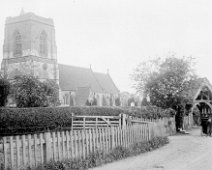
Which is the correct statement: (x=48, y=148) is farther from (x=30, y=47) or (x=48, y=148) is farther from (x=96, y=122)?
(x=30, y=47)

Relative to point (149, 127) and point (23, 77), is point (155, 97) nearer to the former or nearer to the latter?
point (149, 127)

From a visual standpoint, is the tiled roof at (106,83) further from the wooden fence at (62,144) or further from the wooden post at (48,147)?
the wooden post at (48,147)

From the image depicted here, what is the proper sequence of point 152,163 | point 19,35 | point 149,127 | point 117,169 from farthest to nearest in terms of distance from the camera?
point 19,35 → point 149,127 → point 152,163 → point 117,169

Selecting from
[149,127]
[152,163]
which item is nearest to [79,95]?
[149,127]

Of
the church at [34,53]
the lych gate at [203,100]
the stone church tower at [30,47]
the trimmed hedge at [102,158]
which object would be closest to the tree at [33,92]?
the church at [34,53]

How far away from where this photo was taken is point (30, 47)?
173 feet

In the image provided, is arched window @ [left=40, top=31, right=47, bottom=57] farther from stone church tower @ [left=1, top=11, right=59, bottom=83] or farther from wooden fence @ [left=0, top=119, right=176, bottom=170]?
wooden fence @ [left=0, top=119, right=176, bottom=170]

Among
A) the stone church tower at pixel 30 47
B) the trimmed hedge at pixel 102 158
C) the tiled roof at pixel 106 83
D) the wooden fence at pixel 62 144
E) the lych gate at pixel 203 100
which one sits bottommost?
the trimmed hedge at pixel 102 158

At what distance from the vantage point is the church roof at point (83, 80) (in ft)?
212

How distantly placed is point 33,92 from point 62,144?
81.8 ft

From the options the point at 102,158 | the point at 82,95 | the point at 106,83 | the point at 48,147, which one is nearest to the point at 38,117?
the point at 102,158

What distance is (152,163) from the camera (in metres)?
11.3

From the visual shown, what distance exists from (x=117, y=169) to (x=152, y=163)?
5.70 feet

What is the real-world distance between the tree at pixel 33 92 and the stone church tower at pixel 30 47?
16.2 meters
